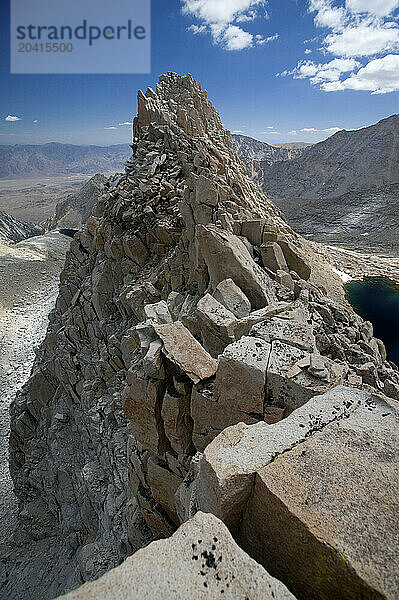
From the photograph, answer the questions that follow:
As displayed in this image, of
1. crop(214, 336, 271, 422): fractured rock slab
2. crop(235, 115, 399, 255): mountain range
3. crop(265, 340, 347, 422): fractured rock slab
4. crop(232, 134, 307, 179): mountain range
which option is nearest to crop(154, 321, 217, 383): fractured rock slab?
crop(214, 336, 271, 422): fractured rock slab

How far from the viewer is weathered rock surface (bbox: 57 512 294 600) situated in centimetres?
237

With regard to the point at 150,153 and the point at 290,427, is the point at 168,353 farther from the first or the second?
the point at 150,153

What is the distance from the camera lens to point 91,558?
8.86m

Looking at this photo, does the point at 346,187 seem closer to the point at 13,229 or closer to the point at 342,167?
the point at 342,167

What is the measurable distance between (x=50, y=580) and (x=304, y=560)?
1393cm

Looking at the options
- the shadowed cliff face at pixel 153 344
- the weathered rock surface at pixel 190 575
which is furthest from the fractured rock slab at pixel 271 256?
the weathered rock surface at pixel 190 575

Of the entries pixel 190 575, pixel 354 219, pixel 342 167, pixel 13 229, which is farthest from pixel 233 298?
pixel 13 229

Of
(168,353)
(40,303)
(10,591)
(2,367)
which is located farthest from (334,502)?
(40,303)

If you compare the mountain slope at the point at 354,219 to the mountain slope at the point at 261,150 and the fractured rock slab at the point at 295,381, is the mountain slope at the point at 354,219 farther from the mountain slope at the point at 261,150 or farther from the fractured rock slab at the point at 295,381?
the mountain slope at the point at 261,150

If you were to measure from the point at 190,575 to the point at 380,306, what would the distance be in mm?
27874

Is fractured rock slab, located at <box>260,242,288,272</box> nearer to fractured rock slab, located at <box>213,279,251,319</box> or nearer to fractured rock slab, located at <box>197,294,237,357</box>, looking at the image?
fractured rock slab, located at <box>213,279,251,319</box>

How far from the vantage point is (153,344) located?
22.0ft

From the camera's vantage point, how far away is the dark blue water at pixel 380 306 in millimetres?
20698

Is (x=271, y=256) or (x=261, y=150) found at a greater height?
(x=261, y=150)
